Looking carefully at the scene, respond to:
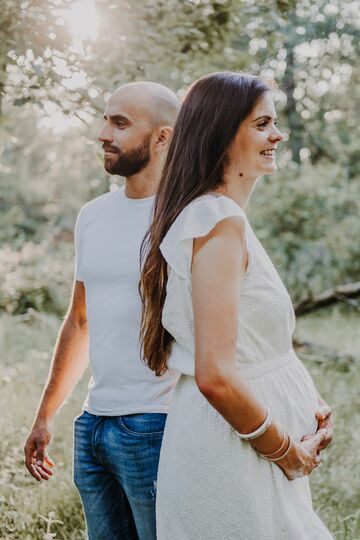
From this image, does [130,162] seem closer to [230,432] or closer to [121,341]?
[121,341]

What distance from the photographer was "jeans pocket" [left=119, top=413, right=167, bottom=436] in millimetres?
2295

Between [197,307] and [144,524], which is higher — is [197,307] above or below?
above

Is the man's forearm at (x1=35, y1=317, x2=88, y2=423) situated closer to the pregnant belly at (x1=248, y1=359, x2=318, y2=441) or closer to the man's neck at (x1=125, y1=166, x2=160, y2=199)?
the man's neck at (x1=125, y1=166, x2=160, y2=199)

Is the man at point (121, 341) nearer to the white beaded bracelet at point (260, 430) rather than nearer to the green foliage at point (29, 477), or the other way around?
the white beaded bracelet at point (260, 430)

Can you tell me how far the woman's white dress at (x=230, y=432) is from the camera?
73.3 inches

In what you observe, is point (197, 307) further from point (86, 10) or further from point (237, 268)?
point (86, 10)

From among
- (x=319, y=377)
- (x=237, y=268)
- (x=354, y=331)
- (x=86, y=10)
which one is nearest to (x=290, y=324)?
(x=237, y=268)

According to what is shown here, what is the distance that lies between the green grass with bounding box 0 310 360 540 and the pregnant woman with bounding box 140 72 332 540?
1.80 m

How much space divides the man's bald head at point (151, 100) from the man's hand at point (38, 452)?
116 cm

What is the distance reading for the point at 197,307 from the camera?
69.4 inches

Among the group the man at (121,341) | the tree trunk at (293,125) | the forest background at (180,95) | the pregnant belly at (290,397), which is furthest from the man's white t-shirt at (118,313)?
the tree trunk at (293,125)

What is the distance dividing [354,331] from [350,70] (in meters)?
10.2

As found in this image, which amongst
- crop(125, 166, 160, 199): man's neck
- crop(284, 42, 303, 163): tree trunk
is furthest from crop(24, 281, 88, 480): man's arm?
crop(284, 42, 303, 163): tree trunk

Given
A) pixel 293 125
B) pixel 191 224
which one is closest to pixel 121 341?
pixel 191 224
